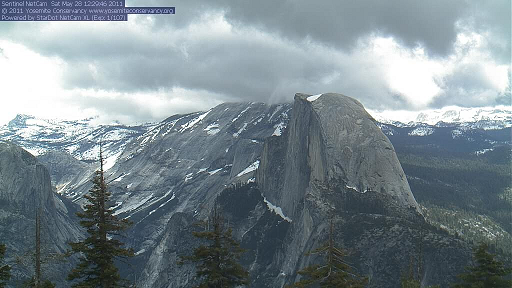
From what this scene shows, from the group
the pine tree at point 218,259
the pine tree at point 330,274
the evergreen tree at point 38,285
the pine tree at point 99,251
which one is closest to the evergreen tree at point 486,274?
the pine tree at point 330,274

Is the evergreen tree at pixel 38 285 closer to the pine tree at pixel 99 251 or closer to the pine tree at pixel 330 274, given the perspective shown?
the pine tree at pixel 99 251

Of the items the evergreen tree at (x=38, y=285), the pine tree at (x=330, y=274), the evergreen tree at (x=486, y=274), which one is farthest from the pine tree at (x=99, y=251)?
the evergreen tree at (x=486, y=274)

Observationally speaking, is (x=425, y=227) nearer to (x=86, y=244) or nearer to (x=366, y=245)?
(x=366, y=245)

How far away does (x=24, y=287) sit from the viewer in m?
36.3

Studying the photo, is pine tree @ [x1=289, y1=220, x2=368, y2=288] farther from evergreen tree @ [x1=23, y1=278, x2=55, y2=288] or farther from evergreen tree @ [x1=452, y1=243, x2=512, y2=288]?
evergreen tree @ [x1=23, y1=278, x2=55, y2=288]

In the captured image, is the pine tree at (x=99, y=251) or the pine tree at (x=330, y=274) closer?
the pine tree at (x=330, y=274)

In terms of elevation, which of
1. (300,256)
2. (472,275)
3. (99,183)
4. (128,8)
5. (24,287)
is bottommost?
(300,256)

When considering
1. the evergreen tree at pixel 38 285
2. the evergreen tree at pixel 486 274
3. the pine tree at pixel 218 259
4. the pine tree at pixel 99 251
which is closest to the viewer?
the evergreen tree at pixel 486 274

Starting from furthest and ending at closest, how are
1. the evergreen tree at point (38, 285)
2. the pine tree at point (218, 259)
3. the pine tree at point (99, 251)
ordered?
the evergreen tree at point (38, 285) → the pine tree at point (218, 259) → the pine tree at point (99, 251)

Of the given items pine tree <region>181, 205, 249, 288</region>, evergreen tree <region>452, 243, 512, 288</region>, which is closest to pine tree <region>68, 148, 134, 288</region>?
pine tree <region>181, 205, 249, 288</region>

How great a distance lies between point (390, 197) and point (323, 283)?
175 m

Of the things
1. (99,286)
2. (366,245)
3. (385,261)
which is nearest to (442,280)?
(385,261)

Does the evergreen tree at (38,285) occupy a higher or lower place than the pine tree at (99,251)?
lower

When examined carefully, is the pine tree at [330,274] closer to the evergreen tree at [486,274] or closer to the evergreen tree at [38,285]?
the evergreen tree at [486,274]
